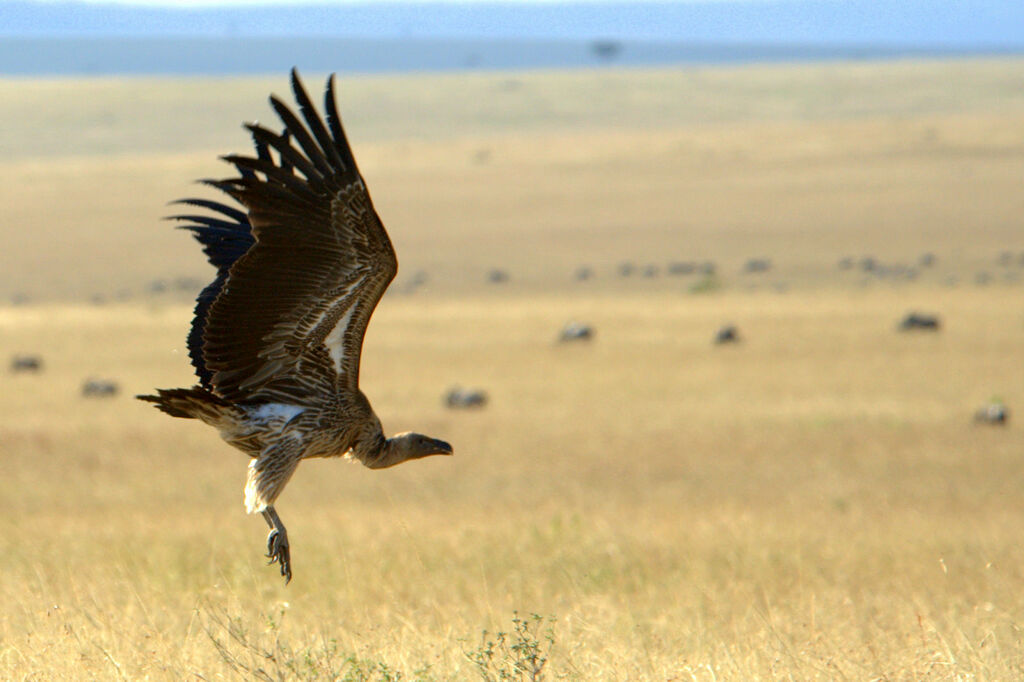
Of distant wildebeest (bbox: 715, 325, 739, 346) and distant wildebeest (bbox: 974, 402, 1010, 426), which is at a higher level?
Answer: distant wildebeest (bbox: 974, 402, 1010, 426)

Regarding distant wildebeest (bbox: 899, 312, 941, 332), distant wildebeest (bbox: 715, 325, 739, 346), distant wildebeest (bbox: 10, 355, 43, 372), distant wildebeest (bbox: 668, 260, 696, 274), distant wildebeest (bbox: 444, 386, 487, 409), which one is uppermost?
distant wildebeest (bbox: 444, 386, 487, 409)

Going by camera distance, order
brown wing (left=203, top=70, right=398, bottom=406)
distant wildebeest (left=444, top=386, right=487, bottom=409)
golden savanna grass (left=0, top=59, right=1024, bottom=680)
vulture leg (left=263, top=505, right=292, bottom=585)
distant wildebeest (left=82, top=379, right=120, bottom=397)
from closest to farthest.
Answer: brown wing (left=203, top=70, right=398, bottom=406), vulture leg (left=263, top=505, right=292, bottom=585), golden savanna grass (left=0, top=59, right=1024, bottom=680), distant wildebeest (left=444, top=386, right=487, bottom=409), distant wildebeest (left=82, top=379, right=120, bottom=397)

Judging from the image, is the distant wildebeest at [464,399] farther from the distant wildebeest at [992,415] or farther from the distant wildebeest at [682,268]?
the distant wildebeest at [682,268]

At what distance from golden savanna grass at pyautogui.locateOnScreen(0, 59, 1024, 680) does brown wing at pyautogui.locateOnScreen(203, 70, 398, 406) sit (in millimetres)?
1086

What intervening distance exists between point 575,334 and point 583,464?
30.4ft

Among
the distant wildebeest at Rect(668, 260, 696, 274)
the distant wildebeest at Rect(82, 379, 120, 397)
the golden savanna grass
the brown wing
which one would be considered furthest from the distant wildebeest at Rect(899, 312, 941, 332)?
the brown wing

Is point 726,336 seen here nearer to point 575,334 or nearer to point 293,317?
point 575,334

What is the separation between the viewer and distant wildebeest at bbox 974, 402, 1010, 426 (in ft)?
52.5

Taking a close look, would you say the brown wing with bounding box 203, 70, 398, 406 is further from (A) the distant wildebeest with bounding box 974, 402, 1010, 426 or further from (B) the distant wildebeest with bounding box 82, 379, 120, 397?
(B) the distant wildebeest with bounding box 82, 379, 120, 397

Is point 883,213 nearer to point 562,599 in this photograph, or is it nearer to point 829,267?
point 829,267

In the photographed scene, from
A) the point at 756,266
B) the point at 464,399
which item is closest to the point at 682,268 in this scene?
the point at 756,266

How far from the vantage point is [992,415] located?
16062 millimetres

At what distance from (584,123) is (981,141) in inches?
1196

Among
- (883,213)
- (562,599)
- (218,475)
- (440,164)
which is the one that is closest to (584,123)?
(440,164)
